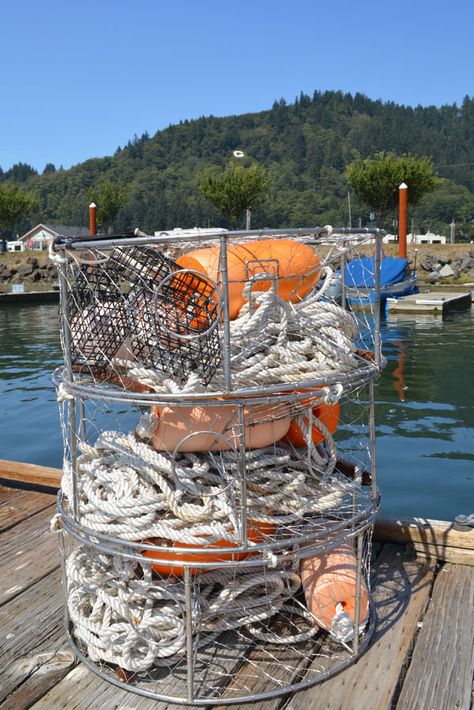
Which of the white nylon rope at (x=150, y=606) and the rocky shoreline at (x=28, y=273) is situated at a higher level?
the rocky shoreline at (x=28, y=273)

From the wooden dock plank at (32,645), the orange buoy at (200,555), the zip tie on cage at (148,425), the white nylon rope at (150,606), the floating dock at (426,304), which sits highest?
the zip tie on cage at (148,425)

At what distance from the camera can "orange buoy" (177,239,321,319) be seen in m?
3.04

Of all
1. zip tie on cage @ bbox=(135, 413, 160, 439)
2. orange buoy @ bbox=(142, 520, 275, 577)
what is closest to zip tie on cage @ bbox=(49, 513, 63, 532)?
orange buoy @ bbox=(142, 520, 275, 577)

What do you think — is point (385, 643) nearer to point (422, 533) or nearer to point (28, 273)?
point (422, 533)

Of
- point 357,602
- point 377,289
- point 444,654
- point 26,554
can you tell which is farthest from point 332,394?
point 26,554

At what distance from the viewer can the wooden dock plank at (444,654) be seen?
2592mm

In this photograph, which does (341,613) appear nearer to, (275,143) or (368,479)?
(368,479)

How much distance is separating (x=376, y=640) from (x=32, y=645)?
1511 millimetres

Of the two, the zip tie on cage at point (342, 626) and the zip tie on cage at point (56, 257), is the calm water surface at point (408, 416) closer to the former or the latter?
the zip tie on cage at point (342, 626)

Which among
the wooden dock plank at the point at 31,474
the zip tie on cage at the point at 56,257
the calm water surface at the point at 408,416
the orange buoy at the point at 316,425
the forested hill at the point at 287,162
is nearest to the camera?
the zip tie on cage at the point at 56,257

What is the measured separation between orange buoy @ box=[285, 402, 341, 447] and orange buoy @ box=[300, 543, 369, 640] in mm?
527

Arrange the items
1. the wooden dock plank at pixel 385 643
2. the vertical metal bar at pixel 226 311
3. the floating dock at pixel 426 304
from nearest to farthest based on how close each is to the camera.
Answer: the vertical metal bar at pixel 226 311, the wooden dock plank at pixel 385 643, the floating dock at pixel 426 304

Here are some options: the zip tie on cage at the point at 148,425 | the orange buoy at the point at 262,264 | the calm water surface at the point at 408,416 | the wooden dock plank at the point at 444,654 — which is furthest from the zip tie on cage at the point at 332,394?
the calm water surface at the point at 408,416

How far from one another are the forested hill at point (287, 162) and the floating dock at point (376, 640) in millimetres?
54475
